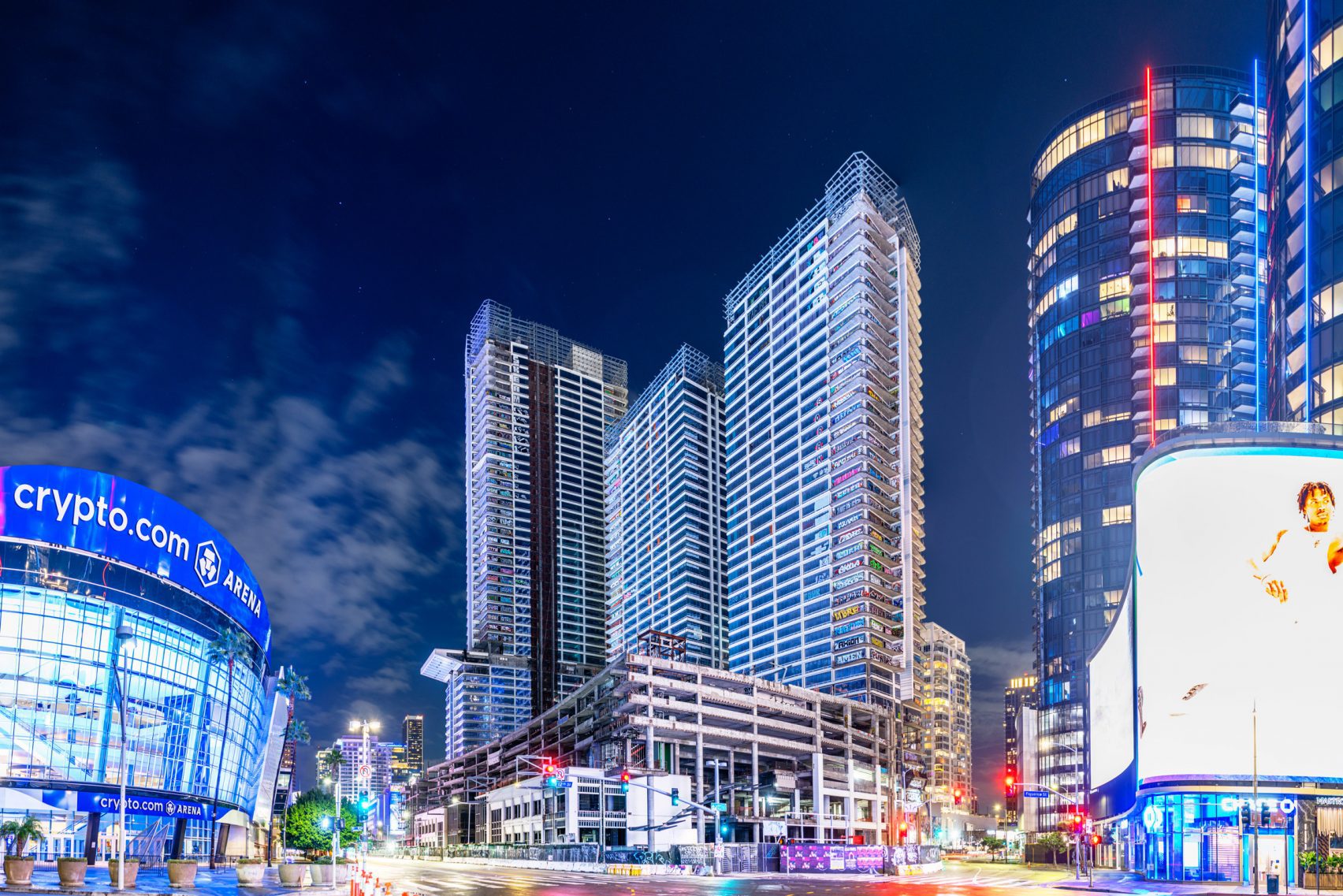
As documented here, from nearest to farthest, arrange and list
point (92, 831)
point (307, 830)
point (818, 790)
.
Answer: point (307, 830), point (92, 831), point (818, 790)

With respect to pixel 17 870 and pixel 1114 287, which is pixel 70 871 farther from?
pixel 1114 287

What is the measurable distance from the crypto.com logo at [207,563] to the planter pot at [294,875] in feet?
165

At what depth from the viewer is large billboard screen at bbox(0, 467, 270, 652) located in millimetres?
81625

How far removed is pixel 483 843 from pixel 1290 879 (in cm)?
13415

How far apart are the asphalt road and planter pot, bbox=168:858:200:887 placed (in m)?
8.92

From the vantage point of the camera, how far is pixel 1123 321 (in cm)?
16938

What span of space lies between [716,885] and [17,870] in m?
33.5

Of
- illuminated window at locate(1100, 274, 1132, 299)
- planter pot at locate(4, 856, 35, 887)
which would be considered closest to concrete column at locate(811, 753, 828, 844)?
illuminated window at locate(1100, 274, 1132, 299)

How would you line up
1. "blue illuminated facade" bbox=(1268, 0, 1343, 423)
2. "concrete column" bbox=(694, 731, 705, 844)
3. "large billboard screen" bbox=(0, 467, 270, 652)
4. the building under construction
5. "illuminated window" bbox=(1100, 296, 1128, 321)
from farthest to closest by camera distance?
"illuminated window" bbox=(1100, 296, 1128, 321), the building under construction, "concrete column" bbox=(694, 731, 705, 844), "large billboard screen" bbox=(0, 467, 270, 652), "blue illuminated facade" bbox=(1268, 0, 1343, 423)

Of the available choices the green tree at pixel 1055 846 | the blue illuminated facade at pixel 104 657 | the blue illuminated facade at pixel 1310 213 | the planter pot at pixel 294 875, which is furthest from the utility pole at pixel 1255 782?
the blue illuminated facade at pixel 104 657

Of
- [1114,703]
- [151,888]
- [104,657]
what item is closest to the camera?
[151,888]

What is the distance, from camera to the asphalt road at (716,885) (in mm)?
50250

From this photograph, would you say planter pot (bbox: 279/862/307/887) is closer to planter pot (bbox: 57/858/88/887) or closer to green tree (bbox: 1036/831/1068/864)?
planter pot (bbox: 57/858/88/887)

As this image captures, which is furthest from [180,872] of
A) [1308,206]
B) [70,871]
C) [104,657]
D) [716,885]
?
[1308,206]
